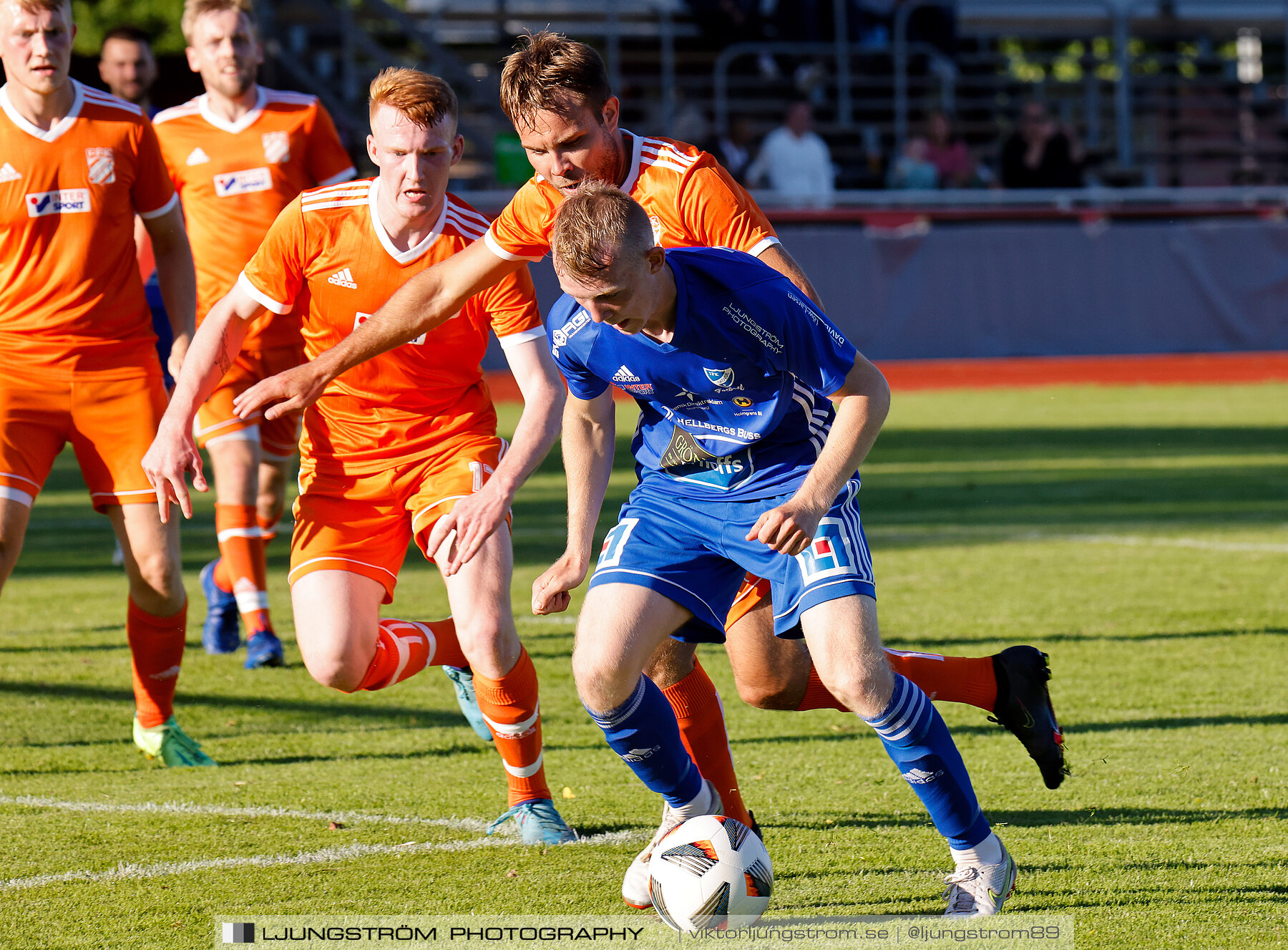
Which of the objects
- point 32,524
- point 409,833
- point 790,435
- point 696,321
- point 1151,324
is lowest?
point 1151,324

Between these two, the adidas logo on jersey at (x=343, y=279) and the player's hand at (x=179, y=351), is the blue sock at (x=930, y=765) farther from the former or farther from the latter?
the player's hand at (x=179, y=351)

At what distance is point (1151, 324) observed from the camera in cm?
2231

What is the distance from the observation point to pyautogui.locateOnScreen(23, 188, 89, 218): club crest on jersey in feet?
17.2

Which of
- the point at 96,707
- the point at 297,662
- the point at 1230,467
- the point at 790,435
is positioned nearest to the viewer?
the point at 790,435

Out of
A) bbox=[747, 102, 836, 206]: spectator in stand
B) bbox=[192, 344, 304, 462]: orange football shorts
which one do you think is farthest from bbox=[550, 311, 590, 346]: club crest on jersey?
bbox=[747, 102, 836, 206]: spectator in stand

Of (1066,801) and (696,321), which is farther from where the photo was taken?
(1066,801)

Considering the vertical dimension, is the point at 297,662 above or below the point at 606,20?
below

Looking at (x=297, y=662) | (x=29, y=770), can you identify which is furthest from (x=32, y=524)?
(x=29, y=770)

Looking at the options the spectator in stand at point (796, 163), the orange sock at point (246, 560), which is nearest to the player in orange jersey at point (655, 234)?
the orange sock at point (246, 560)

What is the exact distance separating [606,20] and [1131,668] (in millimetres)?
21537

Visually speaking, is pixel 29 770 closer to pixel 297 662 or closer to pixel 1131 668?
pixel 297 662

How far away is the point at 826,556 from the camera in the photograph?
12.5ft

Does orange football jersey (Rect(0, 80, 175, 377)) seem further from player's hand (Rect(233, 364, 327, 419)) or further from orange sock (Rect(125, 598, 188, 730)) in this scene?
player's hand (Rect(233, 364, 327, 419))

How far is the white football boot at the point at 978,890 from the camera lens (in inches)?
148
